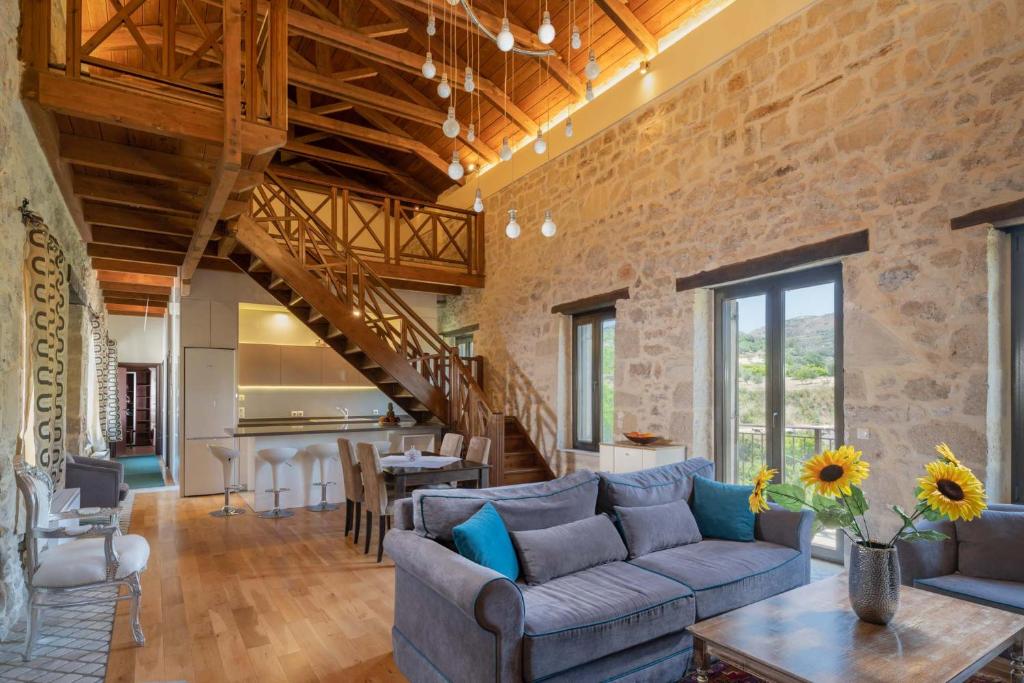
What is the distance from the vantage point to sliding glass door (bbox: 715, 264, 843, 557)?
14.8 ft

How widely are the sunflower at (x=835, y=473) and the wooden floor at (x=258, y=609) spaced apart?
6.73 ft

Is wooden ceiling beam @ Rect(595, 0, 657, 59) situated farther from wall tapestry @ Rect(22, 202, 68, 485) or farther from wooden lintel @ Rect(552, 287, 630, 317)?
wall tapestry @ Rect(22, 202, 68, 485)

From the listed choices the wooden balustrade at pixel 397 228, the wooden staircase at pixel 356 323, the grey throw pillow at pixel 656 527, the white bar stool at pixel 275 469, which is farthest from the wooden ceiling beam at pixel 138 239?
the grey throw pillow at pixel 656 527

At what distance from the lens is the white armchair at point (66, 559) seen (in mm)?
2904

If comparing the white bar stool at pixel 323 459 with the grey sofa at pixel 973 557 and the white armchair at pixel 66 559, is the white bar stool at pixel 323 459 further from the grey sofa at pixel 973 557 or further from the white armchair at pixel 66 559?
the grey sofa at pixel 973 557

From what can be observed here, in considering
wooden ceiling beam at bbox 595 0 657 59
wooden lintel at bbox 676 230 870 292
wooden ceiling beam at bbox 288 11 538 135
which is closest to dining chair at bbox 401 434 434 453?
wooden lintel at bbox 676 230 870 292

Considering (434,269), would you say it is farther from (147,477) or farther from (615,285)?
(147,477)

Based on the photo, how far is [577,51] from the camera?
21.5 ft

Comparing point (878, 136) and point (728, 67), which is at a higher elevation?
point (728, 67)

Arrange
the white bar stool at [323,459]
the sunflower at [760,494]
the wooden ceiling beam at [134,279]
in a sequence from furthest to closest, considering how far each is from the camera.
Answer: the wooden ceiling beam at [134,279] → the white bar stool at [323,459] → the sunflower at [760,494]

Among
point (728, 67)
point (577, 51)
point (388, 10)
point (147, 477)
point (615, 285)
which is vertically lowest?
point (147, 477)

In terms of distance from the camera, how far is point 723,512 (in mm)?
3559

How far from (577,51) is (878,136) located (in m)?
3.58

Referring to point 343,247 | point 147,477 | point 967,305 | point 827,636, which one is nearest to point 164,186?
point 343,247
